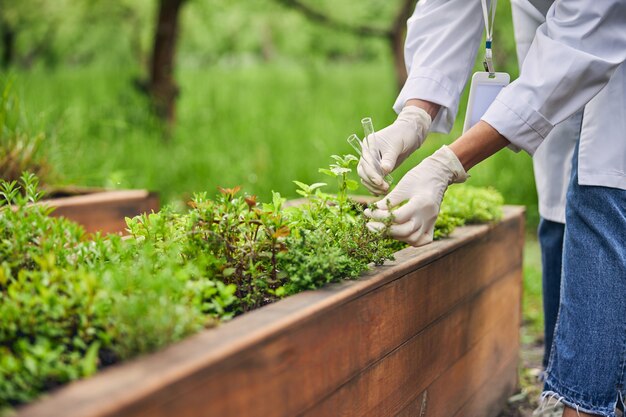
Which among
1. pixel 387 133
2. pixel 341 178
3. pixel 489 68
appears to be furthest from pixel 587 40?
pixel 341 178

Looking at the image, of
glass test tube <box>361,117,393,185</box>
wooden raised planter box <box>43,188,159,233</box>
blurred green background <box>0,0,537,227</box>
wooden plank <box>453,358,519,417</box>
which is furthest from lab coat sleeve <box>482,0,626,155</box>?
blurred green background <box>0,0,537,227</box>

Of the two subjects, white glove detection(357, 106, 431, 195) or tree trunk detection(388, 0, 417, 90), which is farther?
tree trunk detection(388, 0, 417, 90)

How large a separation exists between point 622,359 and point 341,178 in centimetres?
83

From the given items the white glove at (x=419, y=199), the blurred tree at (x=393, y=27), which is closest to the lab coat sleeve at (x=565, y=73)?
the white glove at (x=419, y=199)

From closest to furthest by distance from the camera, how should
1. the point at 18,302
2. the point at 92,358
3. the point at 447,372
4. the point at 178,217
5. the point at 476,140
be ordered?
the point at 92,358 < the point at 18,302 < the point at 178,217 < the point at 476,140 < the point at 447,372

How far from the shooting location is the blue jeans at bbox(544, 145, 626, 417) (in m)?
1.70

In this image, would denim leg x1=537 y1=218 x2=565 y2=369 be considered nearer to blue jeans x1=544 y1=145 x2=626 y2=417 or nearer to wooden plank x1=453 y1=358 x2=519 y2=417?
wooden plank x1=453 y1=358 x2=519 y2=417

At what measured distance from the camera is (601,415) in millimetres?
1699

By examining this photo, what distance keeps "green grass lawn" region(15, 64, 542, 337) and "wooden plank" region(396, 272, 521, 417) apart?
99 cm

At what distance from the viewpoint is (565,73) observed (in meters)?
1.60

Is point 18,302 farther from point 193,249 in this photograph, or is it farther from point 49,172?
point 49,172

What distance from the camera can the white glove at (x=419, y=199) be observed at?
1.56 meters

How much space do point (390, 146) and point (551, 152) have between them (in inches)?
27.1

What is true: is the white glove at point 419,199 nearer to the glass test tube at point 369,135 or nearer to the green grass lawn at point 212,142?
the glass test tube at point 369,135
